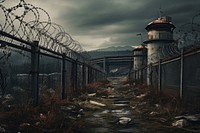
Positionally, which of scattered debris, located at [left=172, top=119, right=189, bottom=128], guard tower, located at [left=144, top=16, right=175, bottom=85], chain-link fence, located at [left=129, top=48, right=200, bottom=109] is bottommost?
scattered debris, located at [left=172, top=119, right=189, bottom=128]

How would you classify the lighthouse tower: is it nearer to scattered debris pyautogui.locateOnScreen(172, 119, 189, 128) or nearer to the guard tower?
the guard tower

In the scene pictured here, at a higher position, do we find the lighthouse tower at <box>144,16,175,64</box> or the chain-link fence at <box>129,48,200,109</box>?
the lighthouse tower at <box>144,16,175,64</box>

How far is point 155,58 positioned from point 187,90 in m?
16.1

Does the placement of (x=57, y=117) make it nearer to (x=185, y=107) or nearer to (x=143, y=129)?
(x=143, y=129)

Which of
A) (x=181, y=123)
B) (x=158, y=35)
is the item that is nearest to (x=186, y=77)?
(x=181, y=123)

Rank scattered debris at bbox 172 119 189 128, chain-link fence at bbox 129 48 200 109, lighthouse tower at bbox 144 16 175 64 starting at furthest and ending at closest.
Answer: lighthouse tower at bbox 144 16 175 64, chain-link fence at bbox 129 48 200 109, scattered debris at bbox 172 119 189 128

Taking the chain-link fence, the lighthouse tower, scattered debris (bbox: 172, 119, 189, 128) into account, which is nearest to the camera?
scattered debris (bbox: 172, 119, 189, 128)

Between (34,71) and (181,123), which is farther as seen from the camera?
(34,71)

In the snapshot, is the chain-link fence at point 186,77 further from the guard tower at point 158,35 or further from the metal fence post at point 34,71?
the guard tower at point 158,35

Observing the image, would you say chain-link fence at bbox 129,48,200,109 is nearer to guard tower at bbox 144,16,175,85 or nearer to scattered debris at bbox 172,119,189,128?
scattered debris at bbox 172,119,189,128

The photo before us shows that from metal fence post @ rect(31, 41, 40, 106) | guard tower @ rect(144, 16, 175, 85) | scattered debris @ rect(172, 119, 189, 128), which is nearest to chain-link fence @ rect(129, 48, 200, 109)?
scattered debris @ rect(172, 119, 189, 128)

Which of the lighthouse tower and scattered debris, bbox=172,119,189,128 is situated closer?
scattered debris, bbox=172,119,189,128

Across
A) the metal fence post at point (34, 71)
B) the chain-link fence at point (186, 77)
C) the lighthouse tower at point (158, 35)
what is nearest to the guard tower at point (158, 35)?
the lighthouse tower at point (158, 35)

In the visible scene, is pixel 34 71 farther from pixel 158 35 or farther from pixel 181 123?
pixel 158 35
